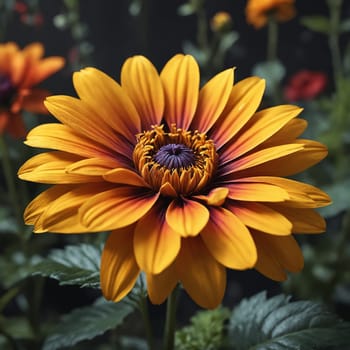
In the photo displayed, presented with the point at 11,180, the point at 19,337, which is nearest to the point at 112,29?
the point at 11,180

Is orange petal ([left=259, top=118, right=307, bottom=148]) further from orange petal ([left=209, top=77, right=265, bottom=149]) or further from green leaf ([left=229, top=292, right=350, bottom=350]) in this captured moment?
green leaf ([left=229, top=292, right=350, bottom=350])

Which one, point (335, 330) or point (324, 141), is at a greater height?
point (324, 141)

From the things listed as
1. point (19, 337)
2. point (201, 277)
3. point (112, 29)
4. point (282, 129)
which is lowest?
point (19, 337)

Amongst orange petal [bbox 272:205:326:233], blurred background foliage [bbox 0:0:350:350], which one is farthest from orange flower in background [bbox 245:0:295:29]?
orange petal [bbox 272:205:326:233]

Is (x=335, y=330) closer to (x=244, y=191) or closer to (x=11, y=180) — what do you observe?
(x=244, y=191)

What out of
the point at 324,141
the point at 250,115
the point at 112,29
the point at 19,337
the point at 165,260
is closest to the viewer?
the point at 165,260

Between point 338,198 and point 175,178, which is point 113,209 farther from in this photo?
point 338,198
